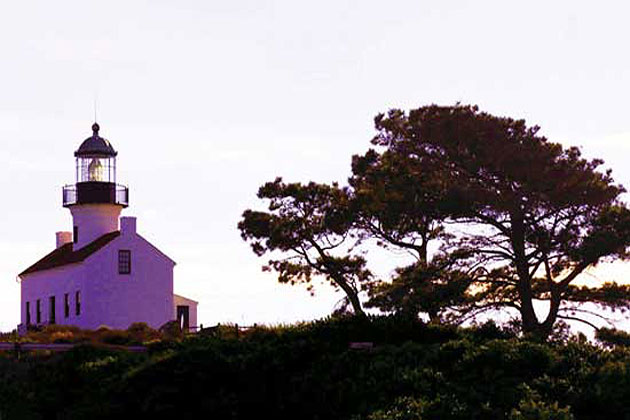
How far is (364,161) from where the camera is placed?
5425 cm

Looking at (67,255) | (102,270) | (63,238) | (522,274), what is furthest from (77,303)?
(522,274)

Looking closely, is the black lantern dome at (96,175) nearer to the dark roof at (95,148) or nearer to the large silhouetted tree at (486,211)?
the dark roof at (95,148)

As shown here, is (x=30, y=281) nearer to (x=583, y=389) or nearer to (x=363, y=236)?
(x=363, y=236)

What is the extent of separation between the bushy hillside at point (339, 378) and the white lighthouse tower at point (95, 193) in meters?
38.0

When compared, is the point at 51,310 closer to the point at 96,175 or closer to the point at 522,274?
the point at 96,175

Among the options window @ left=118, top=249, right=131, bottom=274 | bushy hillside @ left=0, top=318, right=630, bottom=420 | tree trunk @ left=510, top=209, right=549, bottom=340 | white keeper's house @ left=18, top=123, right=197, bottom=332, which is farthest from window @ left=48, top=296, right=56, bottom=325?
bushy hillside @ left=0, top=318, right=630, bottom=420

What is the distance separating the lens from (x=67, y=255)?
6888cm

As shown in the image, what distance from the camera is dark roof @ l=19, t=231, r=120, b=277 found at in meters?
65.8

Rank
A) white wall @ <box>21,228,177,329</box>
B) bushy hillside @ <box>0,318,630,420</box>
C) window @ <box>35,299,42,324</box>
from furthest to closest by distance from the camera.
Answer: window @ <box>35,299,42,324</box>
white wall @ <box>21,228,177,329</box>
bushy hillside @ <box>0,318,630,420</box>

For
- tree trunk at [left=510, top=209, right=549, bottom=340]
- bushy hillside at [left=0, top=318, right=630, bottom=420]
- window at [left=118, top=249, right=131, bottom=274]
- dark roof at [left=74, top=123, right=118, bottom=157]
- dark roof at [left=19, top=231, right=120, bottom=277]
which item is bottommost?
bushy hillside at [left=0, top=318, right=630, bottom=420]

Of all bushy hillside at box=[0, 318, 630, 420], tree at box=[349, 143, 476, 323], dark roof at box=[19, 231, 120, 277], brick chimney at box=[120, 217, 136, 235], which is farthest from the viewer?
dark roof at box=[19, 231, 120, 277]

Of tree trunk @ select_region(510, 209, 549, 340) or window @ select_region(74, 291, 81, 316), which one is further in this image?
window @ select_region(74, 291, 81, 316)

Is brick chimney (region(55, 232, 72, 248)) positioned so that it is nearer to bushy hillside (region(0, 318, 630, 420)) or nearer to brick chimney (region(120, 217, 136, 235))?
brick chimney (region(120, 217, 136, 235))

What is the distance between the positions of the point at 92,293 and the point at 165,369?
3873 centimetres
